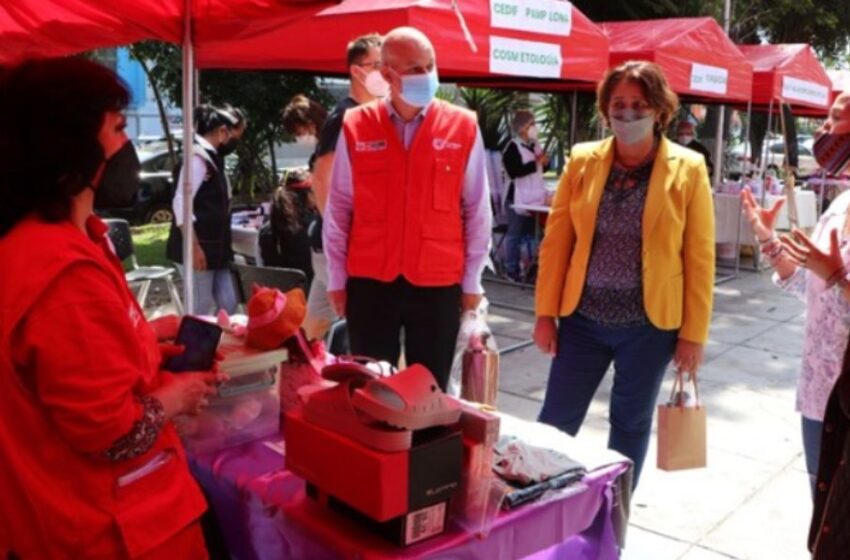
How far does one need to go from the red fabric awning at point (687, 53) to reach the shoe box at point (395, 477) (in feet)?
23.0

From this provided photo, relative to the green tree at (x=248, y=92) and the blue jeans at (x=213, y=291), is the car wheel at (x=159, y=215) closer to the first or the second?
the green tree at (x=248, y=92)

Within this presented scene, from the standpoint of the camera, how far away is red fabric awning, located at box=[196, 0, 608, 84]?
16.7 feet

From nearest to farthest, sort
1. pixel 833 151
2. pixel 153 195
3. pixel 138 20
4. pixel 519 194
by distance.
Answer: pixel 833 151, pixel 138 20, pixel 519 194, pixel 153 195

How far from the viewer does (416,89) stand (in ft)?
10.6

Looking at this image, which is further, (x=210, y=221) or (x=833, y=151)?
(x=210, y=221)

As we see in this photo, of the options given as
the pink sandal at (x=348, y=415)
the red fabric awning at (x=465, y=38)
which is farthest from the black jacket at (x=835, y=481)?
the red fabric awning at (x=465, y=38)

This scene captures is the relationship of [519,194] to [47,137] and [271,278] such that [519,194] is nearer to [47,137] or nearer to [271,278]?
[271,278]

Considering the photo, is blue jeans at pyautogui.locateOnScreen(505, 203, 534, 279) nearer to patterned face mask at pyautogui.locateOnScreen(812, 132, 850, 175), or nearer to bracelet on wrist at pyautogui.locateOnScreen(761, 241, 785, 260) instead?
bracelet on wrist at pyautogui.locateOnScreen(761, 241, 785, 260)

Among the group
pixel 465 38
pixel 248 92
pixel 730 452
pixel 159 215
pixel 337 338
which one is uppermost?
pixel 248 92

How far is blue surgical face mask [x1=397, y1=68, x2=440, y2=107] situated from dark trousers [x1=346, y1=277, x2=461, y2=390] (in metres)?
0.69

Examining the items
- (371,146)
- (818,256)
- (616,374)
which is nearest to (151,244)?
(371,146)

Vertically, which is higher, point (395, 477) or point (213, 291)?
point (395, 477)

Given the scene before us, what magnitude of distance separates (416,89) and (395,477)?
76.2 inches

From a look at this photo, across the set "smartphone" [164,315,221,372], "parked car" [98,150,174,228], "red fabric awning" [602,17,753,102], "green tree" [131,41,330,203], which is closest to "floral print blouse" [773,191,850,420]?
"smartphone" [164,315,221,372]
